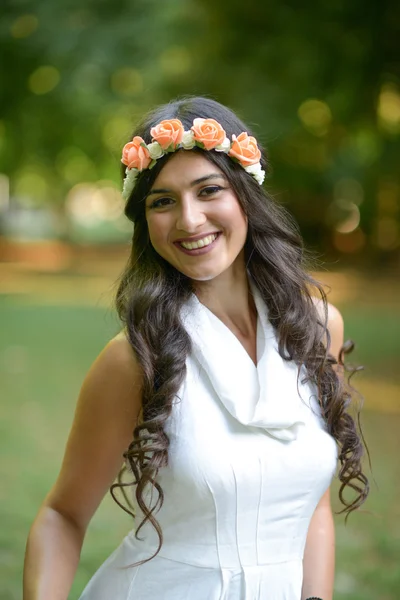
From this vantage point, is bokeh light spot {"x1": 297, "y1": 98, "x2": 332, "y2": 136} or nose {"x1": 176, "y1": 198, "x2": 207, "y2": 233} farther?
bokeh light spot {"x1": 297, "y1": 98, "x2": 332, "y2": 136}

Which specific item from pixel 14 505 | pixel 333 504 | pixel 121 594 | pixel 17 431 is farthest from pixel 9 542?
pixel 121 594

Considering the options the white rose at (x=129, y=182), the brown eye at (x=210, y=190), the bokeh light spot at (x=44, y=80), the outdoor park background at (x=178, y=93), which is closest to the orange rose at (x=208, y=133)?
the brown eye at (x=210, y=190)

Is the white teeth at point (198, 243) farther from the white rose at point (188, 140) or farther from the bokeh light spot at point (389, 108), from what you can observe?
the bokeh light spot at point (389, 108)

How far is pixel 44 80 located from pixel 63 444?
5870 millimetres

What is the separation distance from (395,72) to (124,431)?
309 inches

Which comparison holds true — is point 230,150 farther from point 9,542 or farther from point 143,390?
point 9,542

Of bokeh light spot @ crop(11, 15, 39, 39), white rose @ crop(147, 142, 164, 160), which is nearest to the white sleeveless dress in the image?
white rose @ crop(147, 142, 164, 160)

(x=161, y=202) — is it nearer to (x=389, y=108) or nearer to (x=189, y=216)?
(x=189, y=216)

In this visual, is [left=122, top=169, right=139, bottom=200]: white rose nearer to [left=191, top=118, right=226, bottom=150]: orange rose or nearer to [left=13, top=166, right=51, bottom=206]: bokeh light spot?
[left=191, top=118, right=226, bottom=150]: orange rose

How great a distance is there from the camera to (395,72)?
30.9 ft

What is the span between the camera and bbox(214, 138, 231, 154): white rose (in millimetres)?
2424

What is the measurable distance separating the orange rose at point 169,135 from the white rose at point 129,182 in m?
0.12

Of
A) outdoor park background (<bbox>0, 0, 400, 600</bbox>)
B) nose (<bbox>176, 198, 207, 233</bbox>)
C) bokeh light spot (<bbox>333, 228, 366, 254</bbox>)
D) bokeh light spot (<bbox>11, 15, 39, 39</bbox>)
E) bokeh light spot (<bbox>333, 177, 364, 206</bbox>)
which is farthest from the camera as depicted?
bokeh light spot (<bbox>333, 228, 366, 254</bbox>)

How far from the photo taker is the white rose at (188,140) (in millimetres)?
2381
